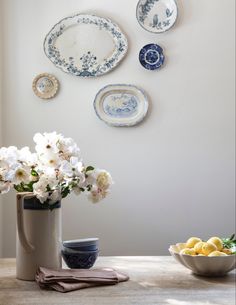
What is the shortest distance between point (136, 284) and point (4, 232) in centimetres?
184

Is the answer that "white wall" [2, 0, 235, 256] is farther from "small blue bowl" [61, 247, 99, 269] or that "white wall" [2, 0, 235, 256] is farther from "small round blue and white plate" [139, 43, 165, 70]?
"small blue bowl" [61, 247, 99, 269]

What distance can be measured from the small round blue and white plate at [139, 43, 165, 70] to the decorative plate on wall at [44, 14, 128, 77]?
4.9 inches

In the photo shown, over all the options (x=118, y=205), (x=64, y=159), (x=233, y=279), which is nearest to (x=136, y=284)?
(x=233, y=279)

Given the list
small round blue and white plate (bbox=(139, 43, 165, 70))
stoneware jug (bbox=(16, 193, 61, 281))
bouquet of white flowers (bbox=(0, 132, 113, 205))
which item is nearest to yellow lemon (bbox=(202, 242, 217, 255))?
bouquet of white flowers (bbox=(0, 132, 113, 205))

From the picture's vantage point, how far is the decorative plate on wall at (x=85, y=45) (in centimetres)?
312

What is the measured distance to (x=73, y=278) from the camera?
146 cm

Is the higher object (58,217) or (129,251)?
(58,217)

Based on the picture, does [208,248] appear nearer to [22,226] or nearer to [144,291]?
[144,291]

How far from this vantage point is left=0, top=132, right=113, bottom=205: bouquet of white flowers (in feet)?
4.99

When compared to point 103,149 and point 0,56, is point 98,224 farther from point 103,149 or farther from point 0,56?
point 0,56

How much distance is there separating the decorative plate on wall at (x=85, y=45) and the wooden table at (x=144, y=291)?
173cm

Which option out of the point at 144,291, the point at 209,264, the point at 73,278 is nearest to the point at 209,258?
the point at 209,264

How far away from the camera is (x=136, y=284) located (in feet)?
4.83

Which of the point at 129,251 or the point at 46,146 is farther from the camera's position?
the point at 129,251
